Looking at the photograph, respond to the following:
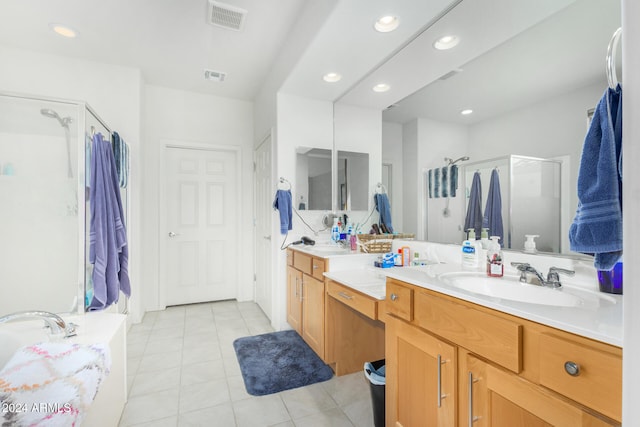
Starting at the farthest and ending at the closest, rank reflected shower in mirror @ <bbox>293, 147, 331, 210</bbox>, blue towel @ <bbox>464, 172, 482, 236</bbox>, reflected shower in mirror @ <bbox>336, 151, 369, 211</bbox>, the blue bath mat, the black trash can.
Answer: reflected shower in mirror @ <bbox>293, 147, 331, 210</bbox>
reflected shower in mirror @ <bbox>336, 151, 369, 211</bbox>
the blue bath mat
blue towel @ <bbox>464, 172, 482, 236</bbox>
the black trash can

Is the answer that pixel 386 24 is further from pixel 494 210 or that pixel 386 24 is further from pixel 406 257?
pixel 406 257

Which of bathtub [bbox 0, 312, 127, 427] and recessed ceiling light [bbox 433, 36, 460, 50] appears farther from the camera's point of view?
recessed ceiling light [bbox 433, 36, 460, 50]

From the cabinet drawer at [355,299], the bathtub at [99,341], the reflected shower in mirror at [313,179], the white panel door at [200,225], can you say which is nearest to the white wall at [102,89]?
the white panel door at [200,225]

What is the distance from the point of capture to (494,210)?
1.54 metres

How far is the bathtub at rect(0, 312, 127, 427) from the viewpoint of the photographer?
137 centimetres

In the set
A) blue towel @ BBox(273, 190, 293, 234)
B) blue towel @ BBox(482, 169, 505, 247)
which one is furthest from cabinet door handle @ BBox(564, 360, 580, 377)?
blue towel @ BBox(273, 190, 293, 234)

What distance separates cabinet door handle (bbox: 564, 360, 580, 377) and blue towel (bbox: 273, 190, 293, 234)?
227cm

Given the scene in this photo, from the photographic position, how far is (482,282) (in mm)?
1294

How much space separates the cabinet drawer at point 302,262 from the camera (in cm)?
235

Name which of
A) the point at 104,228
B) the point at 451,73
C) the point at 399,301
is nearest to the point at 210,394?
the point at 104,228

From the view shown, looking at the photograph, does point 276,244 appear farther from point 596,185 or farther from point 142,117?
point 596,185

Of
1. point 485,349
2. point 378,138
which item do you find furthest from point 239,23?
point 485,349

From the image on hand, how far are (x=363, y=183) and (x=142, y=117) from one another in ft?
8.55

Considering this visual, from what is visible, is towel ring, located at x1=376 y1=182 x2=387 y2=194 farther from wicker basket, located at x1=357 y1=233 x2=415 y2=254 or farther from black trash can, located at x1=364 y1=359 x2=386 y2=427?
Result: black trash can, located at x1=364 y1=359 x2=386 y2=427
